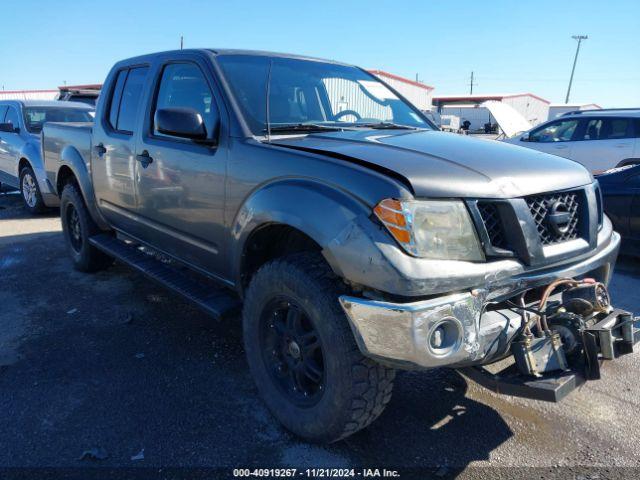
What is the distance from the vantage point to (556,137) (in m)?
10.2

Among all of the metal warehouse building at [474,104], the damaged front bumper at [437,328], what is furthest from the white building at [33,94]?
the damaged front bumper at [437,328]

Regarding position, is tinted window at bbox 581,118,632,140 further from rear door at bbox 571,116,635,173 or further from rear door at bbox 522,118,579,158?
rear door at bbox 522,118,579,158

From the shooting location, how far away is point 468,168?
235cm

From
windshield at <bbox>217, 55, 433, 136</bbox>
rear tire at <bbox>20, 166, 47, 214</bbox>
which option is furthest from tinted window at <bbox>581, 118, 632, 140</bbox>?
rear tire at <bbox>20, 166, 47, 214</bbox>

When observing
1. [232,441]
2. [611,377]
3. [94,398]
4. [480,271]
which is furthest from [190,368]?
[611,377]

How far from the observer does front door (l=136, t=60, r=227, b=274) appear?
3.06m

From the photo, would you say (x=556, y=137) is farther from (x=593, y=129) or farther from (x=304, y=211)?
(x=304, y=211)

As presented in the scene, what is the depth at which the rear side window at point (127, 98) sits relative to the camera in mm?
4059

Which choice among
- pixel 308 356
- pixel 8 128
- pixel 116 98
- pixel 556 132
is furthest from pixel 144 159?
pixel 556 132

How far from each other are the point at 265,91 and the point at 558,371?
2.25 m

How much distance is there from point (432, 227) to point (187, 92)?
2.16 m

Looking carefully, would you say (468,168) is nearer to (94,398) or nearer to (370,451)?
(370,451)

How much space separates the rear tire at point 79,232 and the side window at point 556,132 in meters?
8.59

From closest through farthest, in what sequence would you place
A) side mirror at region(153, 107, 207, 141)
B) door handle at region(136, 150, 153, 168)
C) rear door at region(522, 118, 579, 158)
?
side mirror at region(153, 107, 207, 141), door handle at region(136, 150, 153, 168), rear door at region(522, 118, 579, 158)
